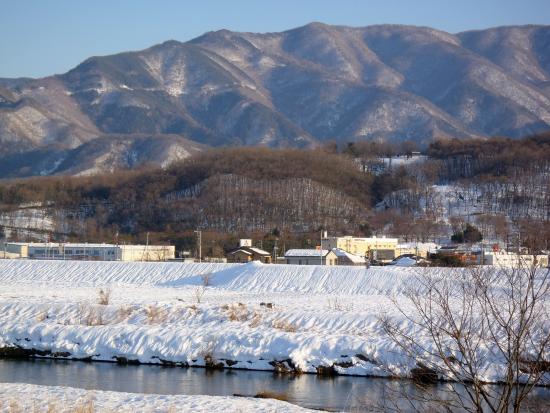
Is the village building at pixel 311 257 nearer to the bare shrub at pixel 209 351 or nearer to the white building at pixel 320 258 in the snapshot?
the white building at pixel 320 258

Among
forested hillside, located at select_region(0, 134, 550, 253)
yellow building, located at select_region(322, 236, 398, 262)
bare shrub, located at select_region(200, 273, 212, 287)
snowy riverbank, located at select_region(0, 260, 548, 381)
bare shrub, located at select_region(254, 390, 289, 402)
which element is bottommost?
bare shrub, located at select_region(254, 390, 289, 402)

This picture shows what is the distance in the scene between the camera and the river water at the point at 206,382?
68.2ft

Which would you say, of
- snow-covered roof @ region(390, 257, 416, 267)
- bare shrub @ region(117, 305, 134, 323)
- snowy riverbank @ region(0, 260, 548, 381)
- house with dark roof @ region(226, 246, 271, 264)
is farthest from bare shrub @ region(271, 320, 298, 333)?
house with dark roof @ region(226, 246, 271, 264)

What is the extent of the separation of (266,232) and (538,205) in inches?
1198

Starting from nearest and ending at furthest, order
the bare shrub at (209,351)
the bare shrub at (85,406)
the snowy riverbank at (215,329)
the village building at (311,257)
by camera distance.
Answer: the bare shrub at (85,406) < the snowy riverbank at (215,329) < the bare shrub at (209,351) < the village building at (311,257)

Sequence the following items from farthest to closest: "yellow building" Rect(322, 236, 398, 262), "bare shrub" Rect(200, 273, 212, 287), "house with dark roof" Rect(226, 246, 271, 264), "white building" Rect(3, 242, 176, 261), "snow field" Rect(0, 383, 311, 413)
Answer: "yellow building" Rect(322, 236, 398, 262) → "white building" Rect(3, 242, 176, 261) → "house with dark roof" Rect(226, 246, 271, 264) → "bare shrub" Rect(200, 273, 212, 287) → "snow field" Rect(0, 383, 311, 413)

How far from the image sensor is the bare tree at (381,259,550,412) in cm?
1082

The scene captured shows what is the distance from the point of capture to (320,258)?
216 ft

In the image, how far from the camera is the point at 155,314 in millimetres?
30578

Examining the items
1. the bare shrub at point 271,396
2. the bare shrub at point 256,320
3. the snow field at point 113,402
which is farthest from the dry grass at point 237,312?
the snow field at point 113,402

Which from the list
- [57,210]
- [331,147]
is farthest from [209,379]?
[331,147]

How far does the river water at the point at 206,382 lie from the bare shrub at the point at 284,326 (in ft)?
11.3

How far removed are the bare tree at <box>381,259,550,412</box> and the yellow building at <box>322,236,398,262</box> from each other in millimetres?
38197

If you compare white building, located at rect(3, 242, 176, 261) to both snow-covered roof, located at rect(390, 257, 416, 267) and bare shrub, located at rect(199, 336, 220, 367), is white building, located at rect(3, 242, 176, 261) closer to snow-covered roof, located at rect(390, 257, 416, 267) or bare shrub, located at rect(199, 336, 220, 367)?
snow-covered roof, located at rect(390, 257, 416, 267)
